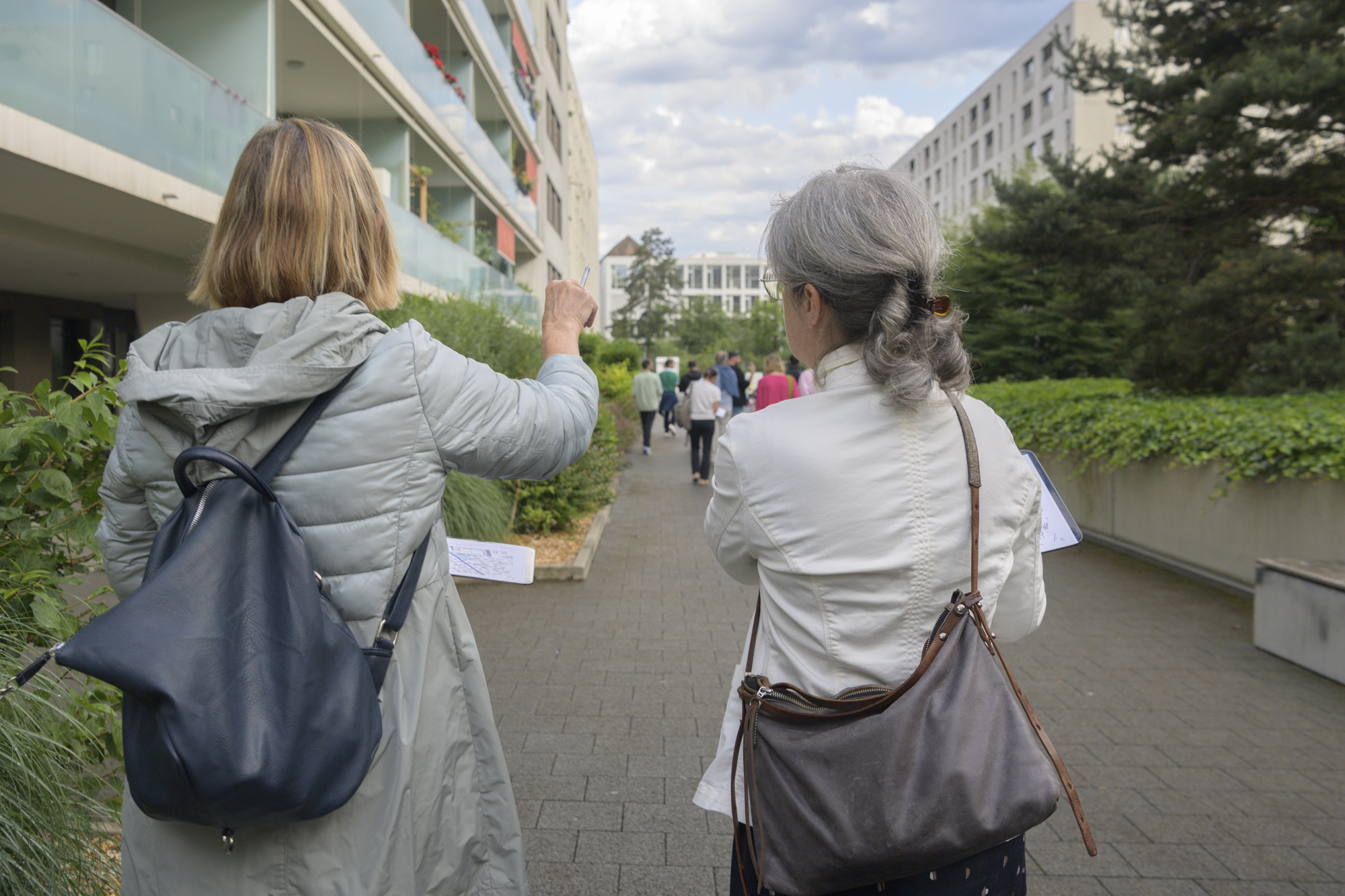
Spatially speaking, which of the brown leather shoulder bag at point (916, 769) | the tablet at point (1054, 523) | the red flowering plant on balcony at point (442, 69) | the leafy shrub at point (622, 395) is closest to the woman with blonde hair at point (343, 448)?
the brown leather shoulder bag at point (916, 769)

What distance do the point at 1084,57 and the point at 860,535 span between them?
12758 millimetres

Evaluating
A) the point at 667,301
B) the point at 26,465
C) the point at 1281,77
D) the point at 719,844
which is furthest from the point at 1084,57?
the point at 667,301

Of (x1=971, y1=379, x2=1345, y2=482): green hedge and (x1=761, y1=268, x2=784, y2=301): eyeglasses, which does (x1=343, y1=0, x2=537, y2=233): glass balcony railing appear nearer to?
(x1=971, y1=379, x2=1345, y2=482): green hedge

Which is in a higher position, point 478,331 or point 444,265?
point 444,265

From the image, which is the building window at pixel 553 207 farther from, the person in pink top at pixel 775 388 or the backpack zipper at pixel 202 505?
the backpack zipper at pixel 202 505

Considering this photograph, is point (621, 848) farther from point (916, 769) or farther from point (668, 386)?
point (668, 386)

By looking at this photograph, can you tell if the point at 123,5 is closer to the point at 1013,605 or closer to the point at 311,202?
the point at 311,202

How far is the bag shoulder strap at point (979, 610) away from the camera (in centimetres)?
143

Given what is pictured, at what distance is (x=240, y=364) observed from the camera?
1533mm

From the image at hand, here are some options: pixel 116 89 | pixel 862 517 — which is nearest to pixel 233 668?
pixel 862 517

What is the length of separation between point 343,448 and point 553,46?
41040mm

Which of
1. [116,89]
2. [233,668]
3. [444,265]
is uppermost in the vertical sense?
[444,265]

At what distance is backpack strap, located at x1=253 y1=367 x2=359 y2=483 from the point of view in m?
1.50

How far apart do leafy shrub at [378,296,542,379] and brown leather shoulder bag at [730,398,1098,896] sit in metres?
7.96
